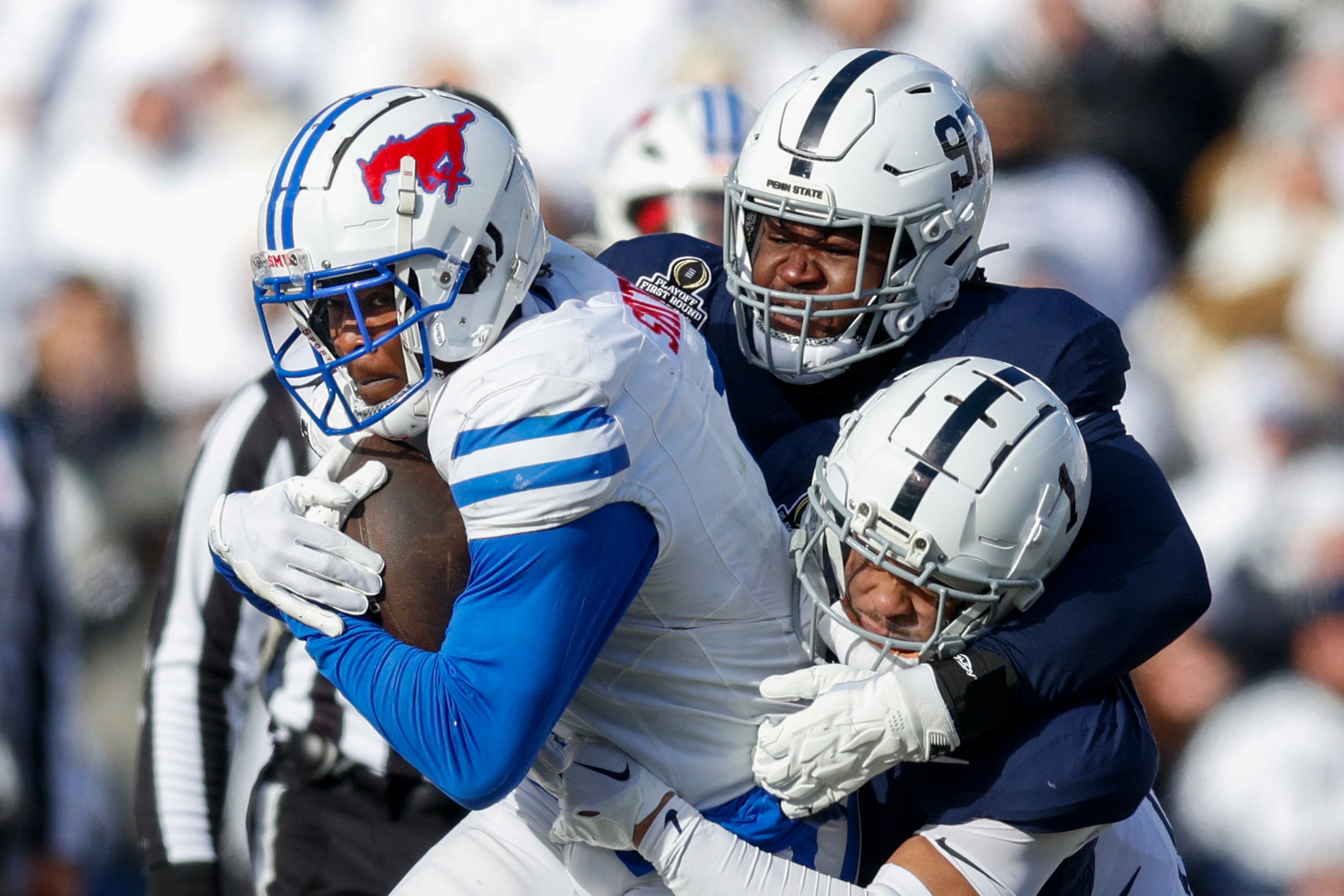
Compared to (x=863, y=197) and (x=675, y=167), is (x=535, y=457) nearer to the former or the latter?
A: (x=863, y=197)

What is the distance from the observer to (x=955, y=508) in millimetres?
1945

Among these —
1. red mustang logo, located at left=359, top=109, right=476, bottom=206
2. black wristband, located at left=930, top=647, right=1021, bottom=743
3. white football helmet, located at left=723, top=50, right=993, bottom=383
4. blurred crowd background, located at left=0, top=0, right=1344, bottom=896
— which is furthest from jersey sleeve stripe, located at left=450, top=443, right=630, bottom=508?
blurred crowd background, located at left=0, top=0, right=1344, bottom=896

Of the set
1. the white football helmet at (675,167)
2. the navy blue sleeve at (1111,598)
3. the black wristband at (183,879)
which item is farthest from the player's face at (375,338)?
the white football helmet at (675,167)

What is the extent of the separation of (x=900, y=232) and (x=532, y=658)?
3.55 feet

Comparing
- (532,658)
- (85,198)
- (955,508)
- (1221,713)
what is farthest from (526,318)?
(85,198)

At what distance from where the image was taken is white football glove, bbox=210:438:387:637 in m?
1.87

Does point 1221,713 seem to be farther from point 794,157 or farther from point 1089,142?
point 794,157

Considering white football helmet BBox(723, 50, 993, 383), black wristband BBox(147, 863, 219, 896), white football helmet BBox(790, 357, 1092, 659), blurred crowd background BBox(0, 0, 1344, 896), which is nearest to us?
white football helmet BBox(790, 357, 1092, 659)

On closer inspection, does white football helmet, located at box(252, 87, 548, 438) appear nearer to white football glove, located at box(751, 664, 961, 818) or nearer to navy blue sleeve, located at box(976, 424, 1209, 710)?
white football glove, located at box(751, 664, 961, 818)

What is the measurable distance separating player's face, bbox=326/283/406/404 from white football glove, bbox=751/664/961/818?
646 mm

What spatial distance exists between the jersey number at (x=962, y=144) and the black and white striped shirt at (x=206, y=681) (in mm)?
1302

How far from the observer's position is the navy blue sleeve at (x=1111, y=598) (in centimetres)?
197

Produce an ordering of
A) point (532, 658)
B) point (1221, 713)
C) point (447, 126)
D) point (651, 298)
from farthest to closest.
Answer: point (1221, 713) → point (651, 298) → point (447, 126) → point (532, 658)

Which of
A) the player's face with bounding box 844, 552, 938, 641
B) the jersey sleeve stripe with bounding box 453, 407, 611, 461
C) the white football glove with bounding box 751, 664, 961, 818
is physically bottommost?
the white football glove with bounding box 751, 664, 961, 818
